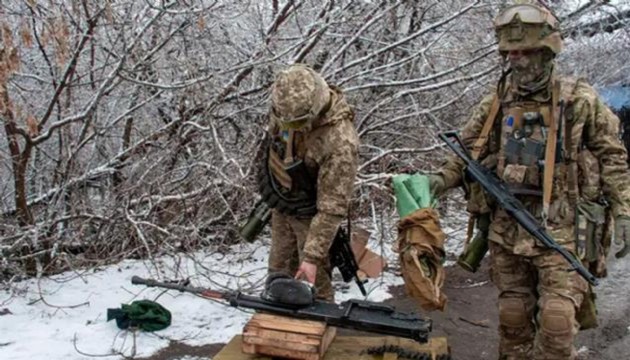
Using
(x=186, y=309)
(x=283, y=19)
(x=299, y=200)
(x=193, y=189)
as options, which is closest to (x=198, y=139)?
(x=193, y=189)

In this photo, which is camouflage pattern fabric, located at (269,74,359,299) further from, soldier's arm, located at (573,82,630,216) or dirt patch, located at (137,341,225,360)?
dirt patch, located at (137,341,225,360)

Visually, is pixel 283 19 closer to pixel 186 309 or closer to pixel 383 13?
pixel 383 13

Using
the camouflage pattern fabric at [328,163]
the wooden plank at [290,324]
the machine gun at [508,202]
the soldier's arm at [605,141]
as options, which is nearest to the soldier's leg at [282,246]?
the camouflage pattern fabric at [328,163]

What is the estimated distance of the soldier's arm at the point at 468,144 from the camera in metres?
3.89

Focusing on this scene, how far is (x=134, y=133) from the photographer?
711 cm

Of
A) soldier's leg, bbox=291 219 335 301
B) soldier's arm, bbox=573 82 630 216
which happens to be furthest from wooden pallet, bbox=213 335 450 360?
soldier's arm, bbox=573 82 630 216

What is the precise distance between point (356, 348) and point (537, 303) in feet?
3.19

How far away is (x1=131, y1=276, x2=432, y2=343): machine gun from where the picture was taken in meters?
3.30

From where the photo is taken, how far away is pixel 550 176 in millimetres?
3547

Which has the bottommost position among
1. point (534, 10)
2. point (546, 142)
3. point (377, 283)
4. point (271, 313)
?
point (377, 283)

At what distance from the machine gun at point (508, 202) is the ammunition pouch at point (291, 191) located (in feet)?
2.63

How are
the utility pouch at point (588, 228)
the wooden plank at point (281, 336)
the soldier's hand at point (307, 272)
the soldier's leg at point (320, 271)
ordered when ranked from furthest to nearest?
the soldier's leg at point (320, 271), the soldier's hand at point (307, 272), the utility pouch at point (588, 228), the wooden plank at point (281, 336)

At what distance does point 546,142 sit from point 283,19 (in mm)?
3532

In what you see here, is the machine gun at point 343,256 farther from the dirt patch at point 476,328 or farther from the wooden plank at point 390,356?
the wooden plank at point 390,356
